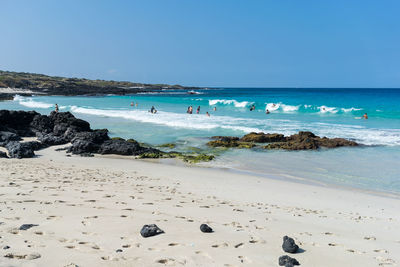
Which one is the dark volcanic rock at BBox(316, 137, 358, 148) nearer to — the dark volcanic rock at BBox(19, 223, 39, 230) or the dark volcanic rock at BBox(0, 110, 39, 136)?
the dark volcanic rock at BBox(19, 223, 39, 230)

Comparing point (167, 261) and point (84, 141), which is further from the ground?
point (167, 261)

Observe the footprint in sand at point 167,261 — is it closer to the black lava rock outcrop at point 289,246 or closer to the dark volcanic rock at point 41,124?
the black lava rock outcrop at point 289,246

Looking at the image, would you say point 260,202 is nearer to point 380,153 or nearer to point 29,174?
point 29,174

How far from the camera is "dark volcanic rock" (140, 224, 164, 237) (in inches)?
179

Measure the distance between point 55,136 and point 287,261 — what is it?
15.6 m

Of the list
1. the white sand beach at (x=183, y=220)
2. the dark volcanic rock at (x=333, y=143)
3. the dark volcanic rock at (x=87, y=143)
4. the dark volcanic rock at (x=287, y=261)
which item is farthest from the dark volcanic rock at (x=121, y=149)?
the dark volcanic rock at (x=287, y=261)

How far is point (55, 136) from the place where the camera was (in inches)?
675

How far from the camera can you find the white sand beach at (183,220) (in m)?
3.99

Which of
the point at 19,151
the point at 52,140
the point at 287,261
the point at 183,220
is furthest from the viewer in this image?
the point at 52,140

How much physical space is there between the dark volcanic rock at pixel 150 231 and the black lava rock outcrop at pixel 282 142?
12331 millimetres

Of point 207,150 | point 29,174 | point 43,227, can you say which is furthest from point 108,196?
point 207,150

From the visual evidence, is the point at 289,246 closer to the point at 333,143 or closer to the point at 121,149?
the point at 121,149

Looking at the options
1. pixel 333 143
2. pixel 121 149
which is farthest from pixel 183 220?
pixel 333 143

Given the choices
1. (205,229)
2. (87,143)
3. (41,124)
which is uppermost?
(205,229)
